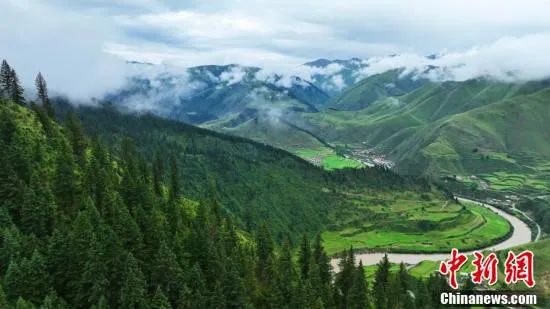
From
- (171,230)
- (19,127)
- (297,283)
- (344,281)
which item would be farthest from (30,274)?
(344,281)

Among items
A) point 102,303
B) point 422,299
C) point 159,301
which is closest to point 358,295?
point 422,299

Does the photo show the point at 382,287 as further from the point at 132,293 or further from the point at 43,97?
the point at 43,97

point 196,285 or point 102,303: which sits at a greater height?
point 102,303

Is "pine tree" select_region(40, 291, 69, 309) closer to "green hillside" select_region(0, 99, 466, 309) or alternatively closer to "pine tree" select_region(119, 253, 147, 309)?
"green hillside" select_region(0, 99, 466, 309)

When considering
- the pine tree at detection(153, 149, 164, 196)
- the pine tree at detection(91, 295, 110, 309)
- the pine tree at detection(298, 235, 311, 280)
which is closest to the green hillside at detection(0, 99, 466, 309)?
the pine tree at detection(298, 235, 311, 280)

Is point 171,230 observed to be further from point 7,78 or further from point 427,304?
point 7,78

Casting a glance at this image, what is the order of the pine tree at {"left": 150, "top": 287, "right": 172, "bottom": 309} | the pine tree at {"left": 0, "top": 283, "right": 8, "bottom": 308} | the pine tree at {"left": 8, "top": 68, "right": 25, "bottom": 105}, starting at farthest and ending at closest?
1. the pine tree at {"left": 8, "top": 68, "right": 25, "bottom": 105}
2. the pine tree at {"left": 150, "top": 287, "right": 172, "bottom": 309}
3. the pine tree at {"left": 0, "top": 283, "right": 8, "bottom": 308}

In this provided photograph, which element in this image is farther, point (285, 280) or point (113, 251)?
point (285, 280)

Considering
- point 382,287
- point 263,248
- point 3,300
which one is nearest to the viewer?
point 3,300

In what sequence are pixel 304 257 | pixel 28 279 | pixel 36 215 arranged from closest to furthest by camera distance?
pixel 28 279
pixel 36 215
pixel 304 257

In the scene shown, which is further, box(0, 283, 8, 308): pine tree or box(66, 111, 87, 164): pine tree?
box(66, 111, 87, 164): pine tree

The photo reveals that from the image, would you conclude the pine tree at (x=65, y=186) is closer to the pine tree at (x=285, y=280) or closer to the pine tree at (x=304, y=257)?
the pine tree at (x=285, y=280)

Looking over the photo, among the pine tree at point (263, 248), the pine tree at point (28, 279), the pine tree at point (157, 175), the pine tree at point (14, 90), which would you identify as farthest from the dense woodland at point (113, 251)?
the pine tree at point (157, 175)

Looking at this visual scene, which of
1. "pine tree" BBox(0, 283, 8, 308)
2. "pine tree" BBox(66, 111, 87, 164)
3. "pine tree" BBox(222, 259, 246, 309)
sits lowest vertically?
"pine tree" BBox(222, 259, 246, 309)
